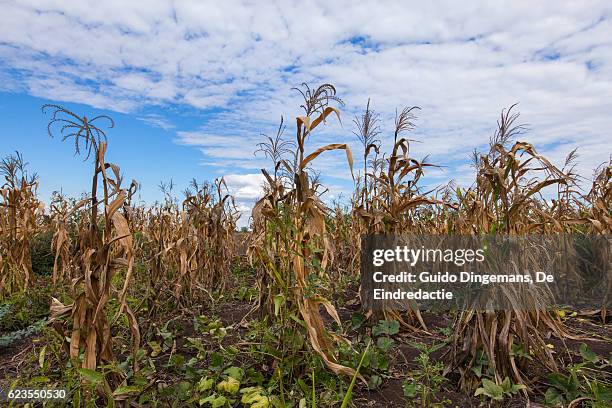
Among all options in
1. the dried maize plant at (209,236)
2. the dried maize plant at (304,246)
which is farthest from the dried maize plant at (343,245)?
the dried maize plant at (304,246)

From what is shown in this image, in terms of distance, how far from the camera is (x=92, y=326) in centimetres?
253

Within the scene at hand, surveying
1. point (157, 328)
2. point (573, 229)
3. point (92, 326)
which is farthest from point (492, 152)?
point (573, 229)

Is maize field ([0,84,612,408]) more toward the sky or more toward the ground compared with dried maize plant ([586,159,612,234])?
more toward the ground

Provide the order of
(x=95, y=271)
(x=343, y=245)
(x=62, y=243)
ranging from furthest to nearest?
(x=343, y=245) < (x=62, y=243) < (x=95, y=271)

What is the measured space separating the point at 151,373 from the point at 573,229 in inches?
216

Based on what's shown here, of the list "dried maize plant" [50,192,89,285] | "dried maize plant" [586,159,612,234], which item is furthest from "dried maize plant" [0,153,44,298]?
"dried maize plant" [586,159,612,234]

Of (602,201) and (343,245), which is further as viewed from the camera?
(343,245)

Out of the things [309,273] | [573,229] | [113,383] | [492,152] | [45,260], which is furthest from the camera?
[45,260]

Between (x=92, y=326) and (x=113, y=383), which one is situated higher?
(x=92, y=326)

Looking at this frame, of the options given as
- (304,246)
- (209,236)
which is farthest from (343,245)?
(304,246)

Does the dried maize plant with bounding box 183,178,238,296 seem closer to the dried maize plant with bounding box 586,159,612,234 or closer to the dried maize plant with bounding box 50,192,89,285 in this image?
the dried maize plant with bounding box 50,192,89,285

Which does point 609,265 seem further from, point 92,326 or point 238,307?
point 92,326

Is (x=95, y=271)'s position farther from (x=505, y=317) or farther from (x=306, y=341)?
(x=505, y=317)

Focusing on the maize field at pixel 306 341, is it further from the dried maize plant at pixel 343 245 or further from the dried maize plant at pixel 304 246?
the dried maize plant at pixel 343 245
